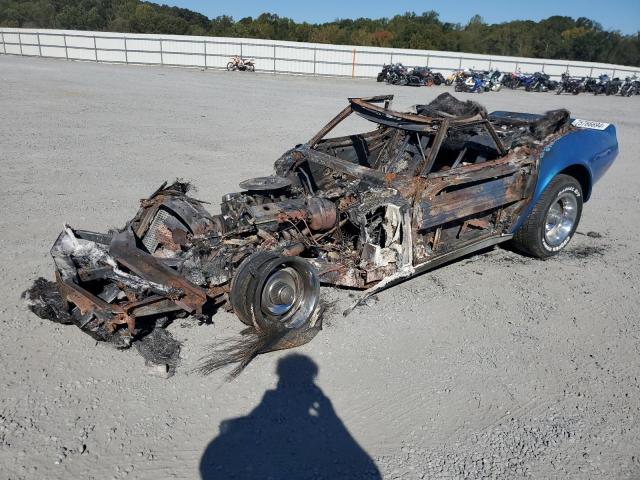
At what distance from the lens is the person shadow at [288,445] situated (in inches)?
111

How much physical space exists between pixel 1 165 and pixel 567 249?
8731mm

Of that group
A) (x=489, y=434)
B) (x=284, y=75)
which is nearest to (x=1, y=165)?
(x=489, y=434)

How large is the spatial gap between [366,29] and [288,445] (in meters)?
64.5

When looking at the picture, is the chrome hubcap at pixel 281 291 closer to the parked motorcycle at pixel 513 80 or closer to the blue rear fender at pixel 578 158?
the blue rear fender at pixel 578 158

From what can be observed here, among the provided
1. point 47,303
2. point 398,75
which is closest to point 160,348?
point 47,303

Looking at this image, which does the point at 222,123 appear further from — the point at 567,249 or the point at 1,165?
the point at 567,249

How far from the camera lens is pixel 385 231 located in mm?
4410

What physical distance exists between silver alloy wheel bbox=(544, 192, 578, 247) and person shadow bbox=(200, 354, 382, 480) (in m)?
3.88

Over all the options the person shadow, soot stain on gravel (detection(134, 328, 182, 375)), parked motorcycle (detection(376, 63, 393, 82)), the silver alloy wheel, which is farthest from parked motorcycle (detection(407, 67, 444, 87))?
the person shadow

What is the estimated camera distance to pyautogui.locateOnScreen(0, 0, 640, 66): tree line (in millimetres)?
53312

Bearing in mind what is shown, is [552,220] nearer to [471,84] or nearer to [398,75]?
[471,84]

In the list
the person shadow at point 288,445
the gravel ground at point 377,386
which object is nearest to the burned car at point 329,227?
the gravel ground at point 377,386

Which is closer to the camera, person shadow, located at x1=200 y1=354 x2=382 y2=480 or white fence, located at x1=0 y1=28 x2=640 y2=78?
person shadow, located at x1=200 y1=354 x2=382 y2=480

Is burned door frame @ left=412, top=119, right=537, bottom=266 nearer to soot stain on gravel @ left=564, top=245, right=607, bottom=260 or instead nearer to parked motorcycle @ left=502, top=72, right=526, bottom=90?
soot stain on gravel @ left=564, top=245, right=607, bottom=260
